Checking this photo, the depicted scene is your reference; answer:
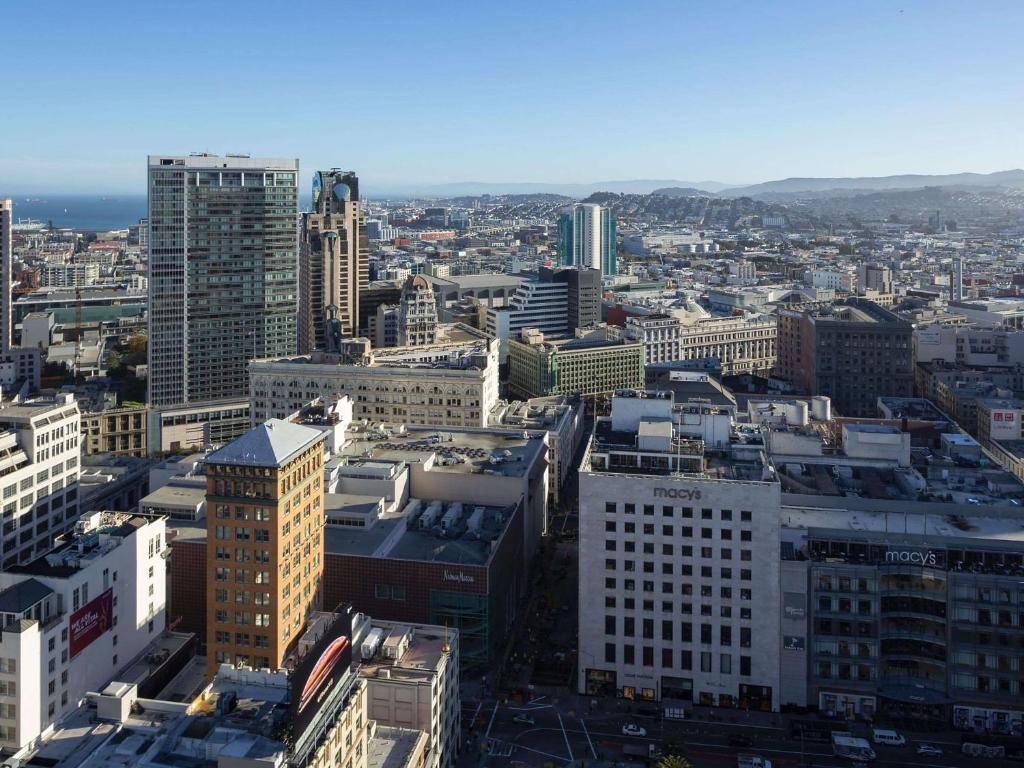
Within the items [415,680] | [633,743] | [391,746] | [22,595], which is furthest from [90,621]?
[633,743]

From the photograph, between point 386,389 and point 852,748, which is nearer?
point 852,748

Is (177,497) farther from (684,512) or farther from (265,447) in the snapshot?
(684,512)

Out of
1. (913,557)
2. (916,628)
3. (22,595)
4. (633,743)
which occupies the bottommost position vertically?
(633,743)

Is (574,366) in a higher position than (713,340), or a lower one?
lower

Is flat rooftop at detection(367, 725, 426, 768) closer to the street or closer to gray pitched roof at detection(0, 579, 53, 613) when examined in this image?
the street

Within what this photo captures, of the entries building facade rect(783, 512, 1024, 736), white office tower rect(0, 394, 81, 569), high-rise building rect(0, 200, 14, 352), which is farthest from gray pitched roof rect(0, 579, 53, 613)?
high-rise building rect(0, 200, 14, 352)

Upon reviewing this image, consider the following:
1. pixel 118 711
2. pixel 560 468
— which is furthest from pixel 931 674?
pixel 560 468

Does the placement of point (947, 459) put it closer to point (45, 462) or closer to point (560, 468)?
point (560, 468)
